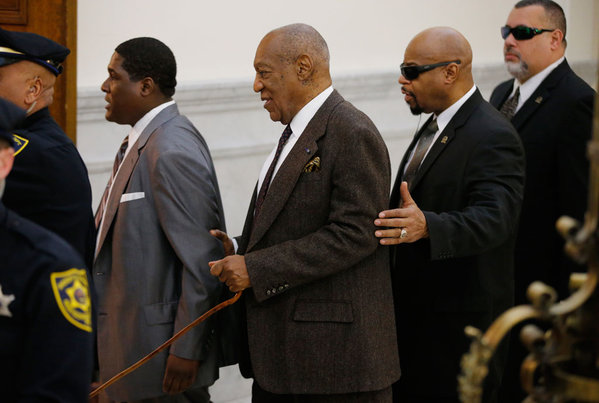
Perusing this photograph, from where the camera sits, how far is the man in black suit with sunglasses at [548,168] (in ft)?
11.4

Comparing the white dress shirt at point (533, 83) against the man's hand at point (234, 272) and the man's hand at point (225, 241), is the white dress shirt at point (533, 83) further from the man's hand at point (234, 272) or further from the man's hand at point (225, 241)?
the man's hand at point (234, 272)

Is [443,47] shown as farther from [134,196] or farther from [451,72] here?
[134,196]

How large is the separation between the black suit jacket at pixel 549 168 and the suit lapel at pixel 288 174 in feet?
4.09

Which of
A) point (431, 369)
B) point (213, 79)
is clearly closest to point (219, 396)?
point (213, 79)

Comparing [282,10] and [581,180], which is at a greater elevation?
[282,10]

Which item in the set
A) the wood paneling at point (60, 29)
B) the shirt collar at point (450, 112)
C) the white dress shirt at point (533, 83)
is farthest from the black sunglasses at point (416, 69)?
the wood paneling at point (60, 29)

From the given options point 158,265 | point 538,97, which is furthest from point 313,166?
point 538,97

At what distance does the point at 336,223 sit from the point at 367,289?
211 mm

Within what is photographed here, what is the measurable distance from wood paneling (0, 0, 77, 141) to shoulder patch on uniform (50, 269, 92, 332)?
7.73 ft

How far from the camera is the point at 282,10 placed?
185 inches

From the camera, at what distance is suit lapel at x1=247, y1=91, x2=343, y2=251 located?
2564 millimetres

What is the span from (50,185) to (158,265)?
43 cm

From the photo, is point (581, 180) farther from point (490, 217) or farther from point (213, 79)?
point (213, 79)

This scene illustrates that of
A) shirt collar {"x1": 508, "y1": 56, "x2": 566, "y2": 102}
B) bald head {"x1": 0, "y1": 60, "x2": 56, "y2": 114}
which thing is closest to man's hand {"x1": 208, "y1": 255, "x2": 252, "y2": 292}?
bald head {"x1": 0, "y1": 60, "x2": 56, "y2": 114}
